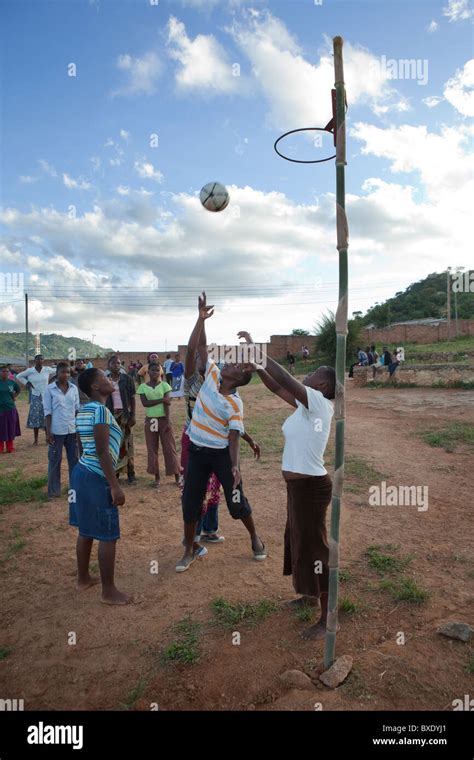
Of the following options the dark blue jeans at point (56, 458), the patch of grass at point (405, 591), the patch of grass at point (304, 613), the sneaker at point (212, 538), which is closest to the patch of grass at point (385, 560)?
the patch of grass at point (405, 591)

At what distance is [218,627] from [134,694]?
2.58 feet

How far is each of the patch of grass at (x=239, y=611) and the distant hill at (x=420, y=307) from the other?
50167 mm

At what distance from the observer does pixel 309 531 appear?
320cm

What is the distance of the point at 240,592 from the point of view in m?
3.84

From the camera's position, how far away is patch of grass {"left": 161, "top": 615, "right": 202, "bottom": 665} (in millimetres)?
3001

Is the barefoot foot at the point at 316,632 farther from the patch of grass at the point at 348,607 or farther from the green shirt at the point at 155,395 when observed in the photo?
the green shirt at the point at 155,395

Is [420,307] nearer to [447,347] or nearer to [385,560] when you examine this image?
[447,347]

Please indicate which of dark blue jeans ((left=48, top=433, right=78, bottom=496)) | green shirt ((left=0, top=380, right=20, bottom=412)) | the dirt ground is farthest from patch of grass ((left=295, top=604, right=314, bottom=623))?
green shirt ((left=0, top=380, right=20, bottom=412))

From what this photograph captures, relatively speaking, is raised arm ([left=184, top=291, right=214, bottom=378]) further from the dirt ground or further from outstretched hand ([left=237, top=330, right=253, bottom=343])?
the dirt ground

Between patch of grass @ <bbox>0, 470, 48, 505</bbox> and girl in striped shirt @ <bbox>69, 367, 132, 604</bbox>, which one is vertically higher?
girl in striped shirt @ <bbox>69, 367, 132, 604</bbox>

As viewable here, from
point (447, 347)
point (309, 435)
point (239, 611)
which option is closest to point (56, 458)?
point (239, 611)

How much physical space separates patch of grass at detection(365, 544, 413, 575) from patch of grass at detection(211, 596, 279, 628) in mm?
1113
